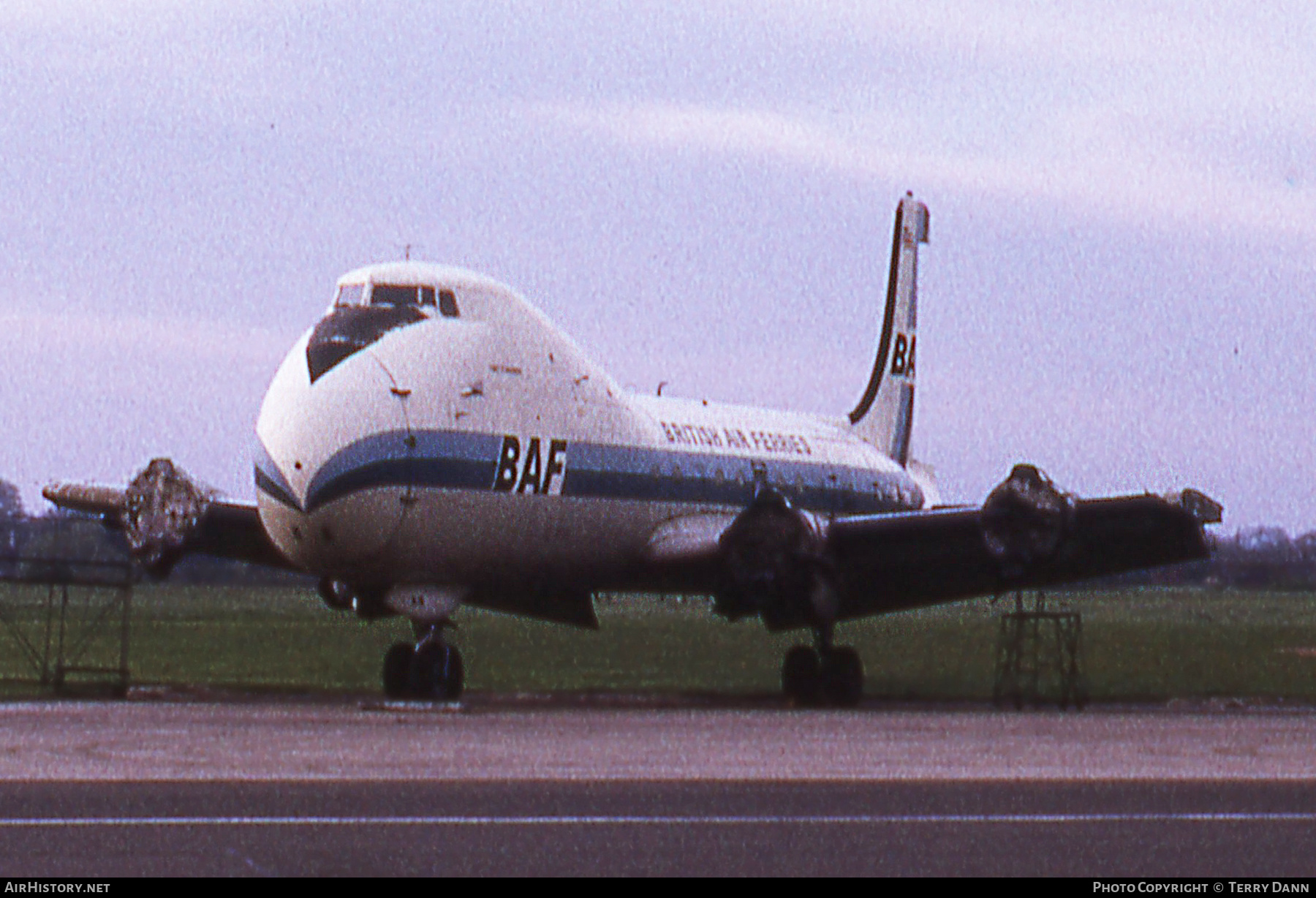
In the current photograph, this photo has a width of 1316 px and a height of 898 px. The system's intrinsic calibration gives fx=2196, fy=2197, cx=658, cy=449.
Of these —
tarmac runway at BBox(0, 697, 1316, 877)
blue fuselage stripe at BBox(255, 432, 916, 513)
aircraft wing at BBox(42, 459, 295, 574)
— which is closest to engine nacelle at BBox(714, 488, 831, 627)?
blue fuselage stripe at BBox(255, 432, 916, 513)

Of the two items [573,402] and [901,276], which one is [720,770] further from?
[901,276]

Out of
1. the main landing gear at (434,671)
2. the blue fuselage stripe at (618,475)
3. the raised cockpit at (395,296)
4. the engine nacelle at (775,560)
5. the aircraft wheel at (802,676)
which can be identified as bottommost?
the aircraft wheel at (802,676)

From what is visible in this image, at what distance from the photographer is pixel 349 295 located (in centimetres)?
3089

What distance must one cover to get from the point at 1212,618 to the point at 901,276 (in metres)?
35.4

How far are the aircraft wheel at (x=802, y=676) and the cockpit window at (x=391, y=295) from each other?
9.73 metres

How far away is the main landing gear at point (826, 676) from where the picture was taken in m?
35.7

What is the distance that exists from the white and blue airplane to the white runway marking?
45.8ft

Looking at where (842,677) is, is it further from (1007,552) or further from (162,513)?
(162,513)

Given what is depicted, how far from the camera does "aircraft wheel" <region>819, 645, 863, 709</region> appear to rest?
1406 inches

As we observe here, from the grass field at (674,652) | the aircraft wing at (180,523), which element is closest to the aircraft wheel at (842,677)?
the grass field at (674,652)

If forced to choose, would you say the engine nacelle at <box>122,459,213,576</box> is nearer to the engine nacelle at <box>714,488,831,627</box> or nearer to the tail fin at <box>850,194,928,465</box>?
the engine nacelle at <box>714,488,831,627</box>

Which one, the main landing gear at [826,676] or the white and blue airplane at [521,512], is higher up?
the white and blue airplane at [521,512]

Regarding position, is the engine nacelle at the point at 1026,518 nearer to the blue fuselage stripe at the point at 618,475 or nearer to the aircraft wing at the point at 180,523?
the blue fuselage stripe at the point at 618,475
